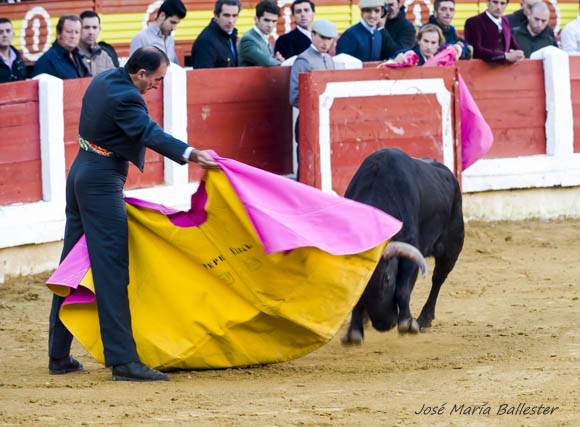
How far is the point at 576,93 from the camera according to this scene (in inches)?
353

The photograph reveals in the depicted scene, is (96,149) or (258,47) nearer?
(96,149)

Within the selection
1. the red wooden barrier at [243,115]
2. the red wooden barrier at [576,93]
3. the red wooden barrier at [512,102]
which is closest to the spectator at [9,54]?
the red wooden barrier at [243,115]

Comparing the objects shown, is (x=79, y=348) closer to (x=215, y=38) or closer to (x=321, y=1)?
(x=215, y=38)

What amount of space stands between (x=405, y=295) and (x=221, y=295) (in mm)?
787

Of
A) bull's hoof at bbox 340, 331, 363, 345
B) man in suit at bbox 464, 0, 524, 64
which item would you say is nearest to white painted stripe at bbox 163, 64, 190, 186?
man in suit at bbox 464, 0, 524, 64

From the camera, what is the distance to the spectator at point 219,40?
738cm

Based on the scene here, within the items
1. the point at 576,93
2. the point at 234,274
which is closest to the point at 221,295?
the point at 234,274

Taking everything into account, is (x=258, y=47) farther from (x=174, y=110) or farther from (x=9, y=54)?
(x=9, y=54)

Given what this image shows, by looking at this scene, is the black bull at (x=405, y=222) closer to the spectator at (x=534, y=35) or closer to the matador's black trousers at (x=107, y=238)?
the matador's black trousers at (x=107, y=238)

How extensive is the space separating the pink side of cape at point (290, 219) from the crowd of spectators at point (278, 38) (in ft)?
8.83

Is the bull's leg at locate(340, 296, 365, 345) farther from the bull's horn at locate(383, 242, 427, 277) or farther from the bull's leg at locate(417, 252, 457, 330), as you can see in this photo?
the bull's leg at locate(417, 252, 457, 330)

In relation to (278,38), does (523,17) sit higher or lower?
higher

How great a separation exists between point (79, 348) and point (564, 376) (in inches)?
91.8

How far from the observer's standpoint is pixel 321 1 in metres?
12.2
